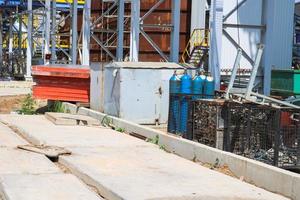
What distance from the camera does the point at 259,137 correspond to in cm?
943

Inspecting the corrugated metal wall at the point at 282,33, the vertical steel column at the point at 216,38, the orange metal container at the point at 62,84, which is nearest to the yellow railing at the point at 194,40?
the corrugated metal wall at the point at 282,33

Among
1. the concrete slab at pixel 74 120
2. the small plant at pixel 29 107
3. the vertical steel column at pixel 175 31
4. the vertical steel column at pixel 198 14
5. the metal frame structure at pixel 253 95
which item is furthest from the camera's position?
the vertical steel column at pixel 198 14

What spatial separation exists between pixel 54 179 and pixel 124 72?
23.5 feet

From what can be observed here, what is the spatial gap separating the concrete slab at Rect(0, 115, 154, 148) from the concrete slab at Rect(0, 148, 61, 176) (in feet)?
3.96

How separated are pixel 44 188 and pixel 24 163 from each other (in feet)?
5.88

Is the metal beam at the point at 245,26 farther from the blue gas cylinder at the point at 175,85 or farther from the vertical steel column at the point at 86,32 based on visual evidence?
the vertical steel column at the point at 86,32

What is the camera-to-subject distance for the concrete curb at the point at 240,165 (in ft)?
24.9

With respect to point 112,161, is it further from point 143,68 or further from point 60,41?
point 60,41

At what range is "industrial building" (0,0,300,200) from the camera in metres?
7.69

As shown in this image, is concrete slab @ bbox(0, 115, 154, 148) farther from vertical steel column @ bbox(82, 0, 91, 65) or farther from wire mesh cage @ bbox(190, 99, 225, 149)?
vertical steel column @ bbox(82, 0, 91, 65)

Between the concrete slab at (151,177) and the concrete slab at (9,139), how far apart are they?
1405 millimetres

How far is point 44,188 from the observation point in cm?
727

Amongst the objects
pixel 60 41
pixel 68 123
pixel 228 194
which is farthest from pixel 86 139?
pixel 60 41

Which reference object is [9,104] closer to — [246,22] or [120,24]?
[120,24]
